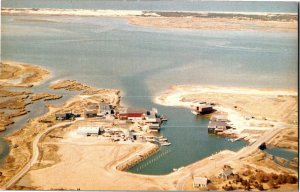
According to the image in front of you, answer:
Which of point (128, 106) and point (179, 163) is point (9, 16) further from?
point (179, 163)

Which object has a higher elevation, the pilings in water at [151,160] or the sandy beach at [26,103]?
the sandy beach at [26,103]

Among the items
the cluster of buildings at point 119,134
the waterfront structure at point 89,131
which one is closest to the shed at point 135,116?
the cluster of buildings at point 119,134

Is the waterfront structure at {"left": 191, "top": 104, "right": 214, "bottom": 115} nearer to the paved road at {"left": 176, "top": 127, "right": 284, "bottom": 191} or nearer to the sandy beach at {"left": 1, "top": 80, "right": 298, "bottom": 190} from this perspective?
the sandy beach at {"left": 1, "top": 80, "right": 298, "bottom": 190}

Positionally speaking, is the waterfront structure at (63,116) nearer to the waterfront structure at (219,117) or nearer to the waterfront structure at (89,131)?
the waterfront structure at (89,131)

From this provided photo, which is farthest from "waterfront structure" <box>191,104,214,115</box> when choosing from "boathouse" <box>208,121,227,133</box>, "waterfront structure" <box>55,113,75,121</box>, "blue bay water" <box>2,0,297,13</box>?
"waterfront structure" <box>55,113,75,121</box>

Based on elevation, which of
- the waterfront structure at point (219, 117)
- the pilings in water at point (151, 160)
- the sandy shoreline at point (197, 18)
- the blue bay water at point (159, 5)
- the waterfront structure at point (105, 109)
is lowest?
the pilings in water at point (151, 160)

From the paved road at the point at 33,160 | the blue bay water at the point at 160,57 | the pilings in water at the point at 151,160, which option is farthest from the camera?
the blue bay water at the point at 160,57

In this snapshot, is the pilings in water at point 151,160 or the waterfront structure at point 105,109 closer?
the pilings in water at point 151,160
